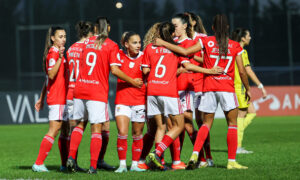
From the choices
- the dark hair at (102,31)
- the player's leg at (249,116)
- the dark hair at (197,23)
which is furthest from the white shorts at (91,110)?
the player's leg at (249,116)

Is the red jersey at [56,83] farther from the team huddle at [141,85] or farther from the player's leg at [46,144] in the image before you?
the player's leg at [46,144]

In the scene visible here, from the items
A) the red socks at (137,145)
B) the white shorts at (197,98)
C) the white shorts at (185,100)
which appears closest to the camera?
the red socks at (137,145)

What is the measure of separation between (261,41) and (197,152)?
24.5 meters

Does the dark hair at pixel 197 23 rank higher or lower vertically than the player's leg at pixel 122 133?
higher

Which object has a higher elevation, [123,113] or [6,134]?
[123,113]

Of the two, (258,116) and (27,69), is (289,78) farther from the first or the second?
(27,69)

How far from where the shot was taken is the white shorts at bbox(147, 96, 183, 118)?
8562mm

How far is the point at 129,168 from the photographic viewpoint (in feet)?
30.4

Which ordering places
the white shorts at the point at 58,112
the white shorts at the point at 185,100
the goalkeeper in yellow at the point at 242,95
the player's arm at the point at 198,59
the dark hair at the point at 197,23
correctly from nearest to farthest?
the white shorts at the point at 58,112 < the player's arm at the point at 198,59 < the white shorts at the point at 185,100 < the dark hair at the point at 197,23 < the goalkeeper in yellow at the point at 242,95

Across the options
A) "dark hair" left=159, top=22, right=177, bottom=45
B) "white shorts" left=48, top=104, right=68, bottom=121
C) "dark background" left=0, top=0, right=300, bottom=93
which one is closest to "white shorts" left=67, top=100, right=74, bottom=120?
"white shorts" left=48, top=104, right=68, bottom=121

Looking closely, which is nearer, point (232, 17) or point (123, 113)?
point (123, 113)

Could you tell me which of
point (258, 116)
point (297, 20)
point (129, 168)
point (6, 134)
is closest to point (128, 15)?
point (297, 20)

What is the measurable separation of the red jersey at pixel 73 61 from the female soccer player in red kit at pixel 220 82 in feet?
3.56

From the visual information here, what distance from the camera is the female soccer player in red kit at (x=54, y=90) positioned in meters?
8.88
